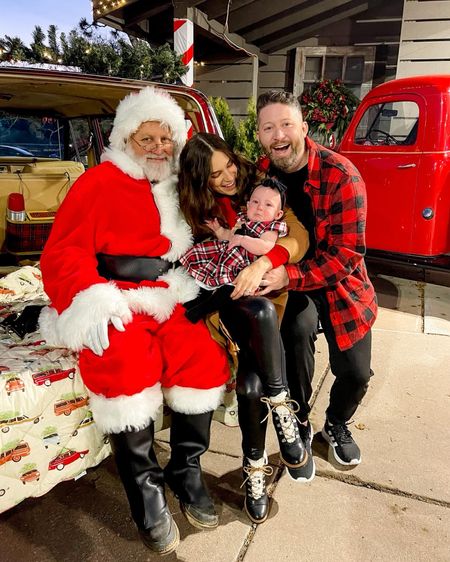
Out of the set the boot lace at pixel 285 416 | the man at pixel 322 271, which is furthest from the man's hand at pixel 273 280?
the boot lace at pixel 285 416

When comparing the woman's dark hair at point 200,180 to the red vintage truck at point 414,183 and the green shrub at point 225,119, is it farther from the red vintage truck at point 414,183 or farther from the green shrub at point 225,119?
the green shrub at point 225,119

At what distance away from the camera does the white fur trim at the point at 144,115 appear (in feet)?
6.84

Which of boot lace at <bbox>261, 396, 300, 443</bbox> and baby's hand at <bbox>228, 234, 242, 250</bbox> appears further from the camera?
baby's hand at <bbox>228, 234, 242, 250</bbox>

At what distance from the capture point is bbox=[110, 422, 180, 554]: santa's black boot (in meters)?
1.68

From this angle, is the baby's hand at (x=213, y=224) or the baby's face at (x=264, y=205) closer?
the baby's face at (x=264, y=205)

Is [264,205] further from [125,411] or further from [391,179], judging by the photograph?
[391,179]

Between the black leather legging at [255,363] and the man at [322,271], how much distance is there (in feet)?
0.58

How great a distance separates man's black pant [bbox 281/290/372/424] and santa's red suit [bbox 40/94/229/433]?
14.3 inches

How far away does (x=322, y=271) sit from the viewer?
1.99 metres

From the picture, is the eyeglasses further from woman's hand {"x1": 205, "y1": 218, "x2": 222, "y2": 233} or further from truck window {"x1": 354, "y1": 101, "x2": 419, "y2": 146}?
truck window {"x1": 354, "y1": 101, "x2": 419, "y2": 146}

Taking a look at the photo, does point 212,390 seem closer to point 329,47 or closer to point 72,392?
point 72,392

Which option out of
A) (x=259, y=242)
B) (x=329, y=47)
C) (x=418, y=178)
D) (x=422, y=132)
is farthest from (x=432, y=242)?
(x=329, y=47)

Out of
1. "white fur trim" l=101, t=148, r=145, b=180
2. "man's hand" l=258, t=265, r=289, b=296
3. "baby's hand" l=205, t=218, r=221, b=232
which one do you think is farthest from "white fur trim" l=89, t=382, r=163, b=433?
"white fur trim" l=101, t=148, r=145, b=180

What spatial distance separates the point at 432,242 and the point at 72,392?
138 inches
